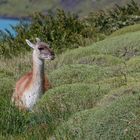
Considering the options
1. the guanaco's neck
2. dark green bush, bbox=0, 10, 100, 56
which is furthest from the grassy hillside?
dark green bush, bbox=0, 10, 100, 56

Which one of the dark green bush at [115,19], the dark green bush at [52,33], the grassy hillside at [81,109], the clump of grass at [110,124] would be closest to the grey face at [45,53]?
the grassy hillside at [81,109]

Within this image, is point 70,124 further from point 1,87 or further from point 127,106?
point 1,87

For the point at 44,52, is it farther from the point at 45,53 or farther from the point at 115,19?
the point at 115,19

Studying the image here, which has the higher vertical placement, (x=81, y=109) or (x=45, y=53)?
(x=45, y=53)

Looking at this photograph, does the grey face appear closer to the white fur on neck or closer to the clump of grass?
the white fur on neck

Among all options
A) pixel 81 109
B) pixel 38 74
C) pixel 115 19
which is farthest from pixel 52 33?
pixel 81 109

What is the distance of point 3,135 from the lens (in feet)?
32.4

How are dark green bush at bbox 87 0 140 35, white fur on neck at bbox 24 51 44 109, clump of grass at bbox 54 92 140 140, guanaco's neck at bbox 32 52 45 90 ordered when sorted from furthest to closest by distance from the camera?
dark green bush at bbox 87 0 140 35 → guanaco's neck at bbox 32 52 45 90 → white fur on neck at bbox 24 51 44 109 → clump of grass at bbox 54 92 140 140

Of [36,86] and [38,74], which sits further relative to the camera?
[38,74]

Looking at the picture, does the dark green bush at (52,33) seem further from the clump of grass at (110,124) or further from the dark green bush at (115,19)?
the clump of grass at (110,124)

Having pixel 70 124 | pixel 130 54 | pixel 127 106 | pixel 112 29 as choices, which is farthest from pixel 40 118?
pixel 112 29

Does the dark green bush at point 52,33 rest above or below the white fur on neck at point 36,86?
above

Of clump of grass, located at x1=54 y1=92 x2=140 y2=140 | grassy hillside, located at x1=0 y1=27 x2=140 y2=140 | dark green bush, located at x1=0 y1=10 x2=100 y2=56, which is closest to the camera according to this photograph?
clump of grass, located at x1=54 y1=92 x2=140 y2=140

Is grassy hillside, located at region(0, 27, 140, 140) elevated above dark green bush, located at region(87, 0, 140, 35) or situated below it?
below
